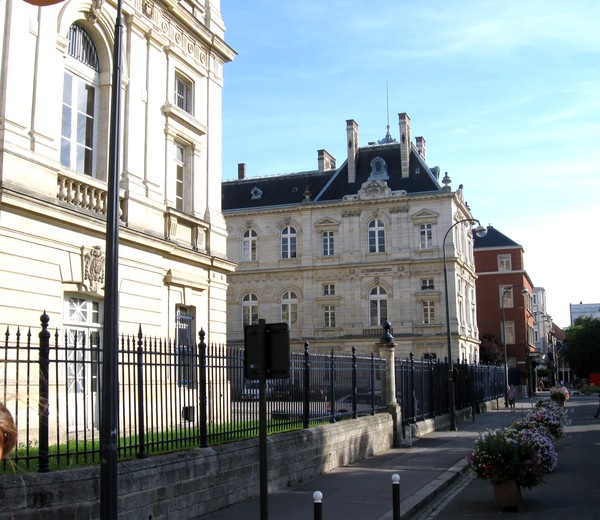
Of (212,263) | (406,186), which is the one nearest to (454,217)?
(406,186)

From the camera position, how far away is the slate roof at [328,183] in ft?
197

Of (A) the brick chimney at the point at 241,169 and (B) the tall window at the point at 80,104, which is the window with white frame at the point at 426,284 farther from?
(B) the tall window at the point at 80,104

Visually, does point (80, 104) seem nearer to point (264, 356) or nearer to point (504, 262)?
point (264, 356)

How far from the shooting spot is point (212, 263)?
20.4 meters

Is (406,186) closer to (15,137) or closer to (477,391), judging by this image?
(477,391)

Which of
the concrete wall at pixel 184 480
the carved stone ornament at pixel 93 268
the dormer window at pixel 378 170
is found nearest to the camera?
the concrete wall at pixel 184 480

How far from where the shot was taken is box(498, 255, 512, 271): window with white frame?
8200 centimetres

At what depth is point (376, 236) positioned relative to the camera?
59.2 metres

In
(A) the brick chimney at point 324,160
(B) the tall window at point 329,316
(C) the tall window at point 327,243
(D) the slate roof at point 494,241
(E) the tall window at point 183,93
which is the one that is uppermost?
(A) the brick chimney at point 324,160

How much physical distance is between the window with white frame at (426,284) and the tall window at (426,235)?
254cm

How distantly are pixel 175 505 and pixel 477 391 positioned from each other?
31989 mm

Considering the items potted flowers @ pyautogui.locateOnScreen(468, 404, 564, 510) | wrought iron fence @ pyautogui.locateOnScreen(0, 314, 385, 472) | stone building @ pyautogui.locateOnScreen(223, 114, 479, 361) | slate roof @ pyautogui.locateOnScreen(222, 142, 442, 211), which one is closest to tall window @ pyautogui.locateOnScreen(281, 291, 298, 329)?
stone building @ pyautogui.locateOnScreen(223, 114, 479, 361)

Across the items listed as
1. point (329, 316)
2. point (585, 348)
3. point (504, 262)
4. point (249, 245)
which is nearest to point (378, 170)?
point (249, 245)

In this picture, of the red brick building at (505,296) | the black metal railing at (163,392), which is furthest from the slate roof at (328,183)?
the black metal railing at (163,392)
